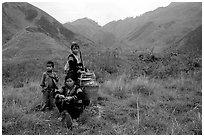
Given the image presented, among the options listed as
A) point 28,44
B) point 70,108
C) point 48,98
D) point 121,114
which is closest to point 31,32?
point 28,44

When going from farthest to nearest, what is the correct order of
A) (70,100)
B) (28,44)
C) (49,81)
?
1. (28,44)
2. (49,81)
3. (70,100)

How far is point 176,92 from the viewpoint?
8.05 meters

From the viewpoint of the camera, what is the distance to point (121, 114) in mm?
5867

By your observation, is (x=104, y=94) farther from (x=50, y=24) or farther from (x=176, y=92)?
(x=50, y=24)

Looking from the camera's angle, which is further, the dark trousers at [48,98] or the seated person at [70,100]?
the dark trousers at [48,98]

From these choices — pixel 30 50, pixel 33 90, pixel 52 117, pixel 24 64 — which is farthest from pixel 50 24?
pixel 52 117

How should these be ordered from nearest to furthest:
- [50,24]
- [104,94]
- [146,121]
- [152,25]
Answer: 1. [146,121]
2. [104,94]
3. [50,24]
4. [152,25]

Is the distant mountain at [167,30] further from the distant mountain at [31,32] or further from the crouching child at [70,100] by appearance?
the crouching child at [70,100]

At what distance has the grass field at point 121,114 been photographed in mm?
4859

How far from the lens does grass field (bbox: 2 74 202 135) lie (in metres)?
4.86

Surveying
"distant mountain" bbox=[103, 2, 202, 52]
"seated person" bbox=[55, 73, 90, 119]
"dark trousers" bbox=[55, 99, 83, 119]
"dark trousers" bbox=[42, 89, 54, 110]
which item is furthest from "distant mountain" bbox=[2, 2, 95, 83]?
"distant mountain" bbox=[103, 2, 202, 52]

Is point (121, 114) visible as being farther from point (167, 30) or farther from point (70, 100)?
point (167, 30)

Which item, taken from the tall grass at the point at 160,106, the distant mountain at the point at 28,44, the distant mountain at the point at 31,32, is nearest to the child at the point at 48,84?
the tall grass at the point at 160,106

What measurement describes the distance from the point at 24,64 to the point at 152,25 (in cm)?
5043
